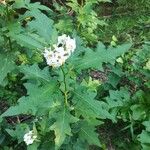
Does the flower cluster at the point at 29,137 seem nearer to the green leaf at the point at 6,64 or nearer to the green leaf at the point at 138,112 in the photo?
the green leaf at the point at 6,64

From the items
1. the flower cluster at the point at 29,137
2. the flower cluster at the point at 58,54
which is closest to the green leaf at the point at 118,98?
the flower cluster at the point at 29,137

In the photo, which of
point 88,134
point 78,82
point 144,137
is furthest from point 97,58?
point 78,82

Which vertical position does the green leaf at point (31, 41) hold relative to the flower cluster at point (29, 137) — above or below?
above

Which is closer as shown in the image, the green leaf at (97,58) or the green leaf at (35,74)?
the green leaf at (97,58)

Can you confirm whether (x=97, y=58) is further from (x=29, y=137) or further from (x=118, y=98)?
(x=118, y=98)

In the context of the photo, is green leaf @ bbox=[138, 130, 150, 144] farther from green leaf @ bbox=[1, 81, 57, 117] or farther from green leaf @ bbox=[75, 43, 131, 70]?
green leaf @ bbox=[1, 81, 57, 117]

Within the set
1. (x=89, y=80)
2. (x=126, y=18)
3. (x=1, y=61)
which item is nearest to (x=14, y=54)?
(x=1, y=61)
